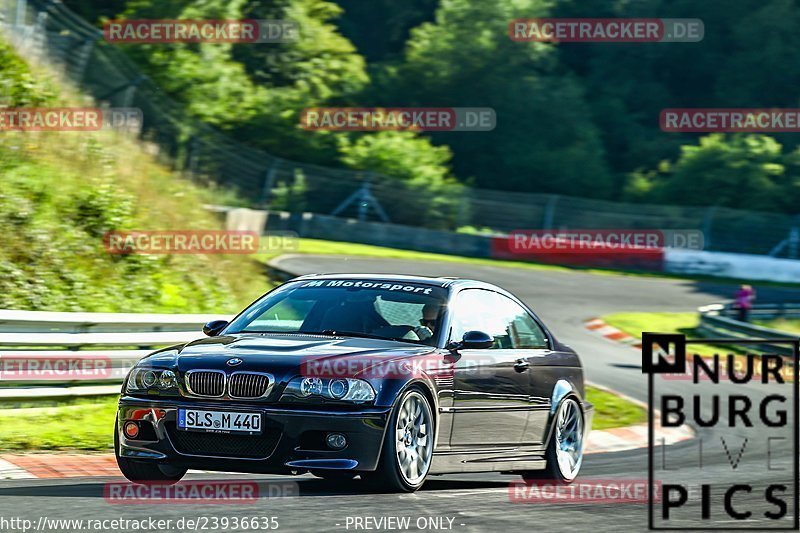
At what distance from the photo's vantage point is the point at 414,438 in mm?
7527

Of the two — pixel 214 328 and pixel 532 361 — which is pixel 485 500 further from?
pixel 214 328

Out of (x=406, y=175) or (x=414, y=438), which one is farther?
(x=406, y=175)

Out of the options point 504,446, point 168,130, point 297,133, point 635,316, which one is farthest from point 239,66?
point 504,446

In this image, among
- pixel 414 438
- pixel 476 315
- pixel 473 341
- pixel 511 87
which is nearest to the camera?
pixel 414 438

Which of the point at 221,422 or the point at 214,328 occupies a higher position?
the point at 214,328

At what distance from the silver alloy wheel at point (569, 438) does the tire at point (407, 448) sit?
6.18ft

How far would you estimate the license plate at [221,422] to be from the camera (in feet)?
23.4

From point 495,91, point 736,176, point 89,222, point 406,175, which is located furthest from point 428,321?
point 495,91

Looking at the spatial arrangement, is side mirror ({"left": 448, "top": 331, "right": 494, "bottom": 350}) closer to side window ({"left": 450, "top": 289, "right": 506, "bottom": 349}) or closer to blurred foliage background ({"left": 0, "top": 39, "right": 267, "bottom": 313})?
side window ({"left": 450, "top": 289, "right": 506, "bottom": 349})

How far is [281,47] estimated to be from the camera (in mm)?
47719

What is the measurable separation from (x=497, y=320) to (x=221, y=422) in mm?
2558

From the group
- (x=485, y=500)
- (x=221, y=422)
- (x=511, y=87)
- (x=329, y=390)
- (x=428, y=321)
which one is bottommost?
(x=485, y=500)

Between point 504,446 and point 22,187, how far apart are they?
8.26 meters

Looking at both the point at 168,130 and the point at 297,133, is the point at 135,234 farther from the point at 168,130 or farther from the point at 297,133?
the point at 297,133
